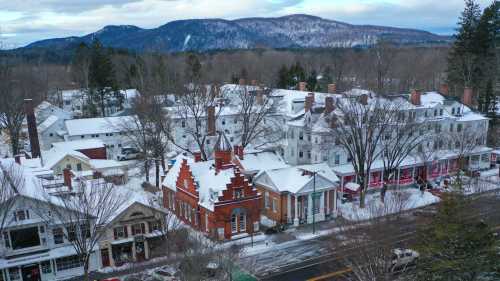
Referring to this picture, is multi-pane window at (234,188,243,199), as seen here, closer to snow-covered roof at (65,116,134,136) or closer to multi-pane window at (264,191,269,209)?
multi-pane window at (264,191,269,209)

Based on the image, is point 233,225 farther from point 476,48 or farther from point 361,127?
point 476,48

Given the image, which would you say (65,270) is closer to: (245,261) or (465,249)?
Result: (245,261)

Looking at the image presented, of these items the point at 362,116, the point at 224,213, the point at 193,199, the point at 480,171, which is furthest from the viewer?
the point at 480,171

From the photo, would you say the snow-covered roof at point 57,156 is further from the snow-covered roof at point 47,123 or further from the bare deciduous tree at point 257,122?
the bare deciduous tree at point 257,122

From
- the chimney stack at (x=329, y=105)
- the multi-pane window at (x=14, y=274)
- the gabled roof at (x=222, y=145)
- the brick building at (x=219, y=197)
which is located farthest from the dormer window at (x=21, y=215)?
the chimney stack at (x=329, y=105)

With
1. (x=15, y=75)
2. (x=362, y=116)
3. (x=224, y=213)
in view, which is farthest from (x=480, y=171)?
(x=15, y=75)

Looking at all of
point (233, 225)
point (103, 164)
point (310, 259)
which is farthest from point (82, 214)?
point (103, 164)
